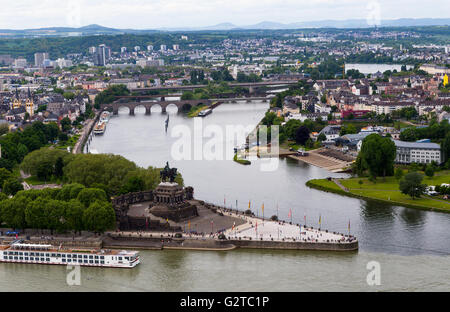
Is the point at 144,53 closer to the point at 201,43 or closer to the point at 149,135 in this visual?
the point at 201,43

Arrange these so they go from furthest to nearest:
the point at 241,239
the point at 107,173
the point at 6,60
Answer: the point at 6,60 → the point at 107,173 → the point at 241,239

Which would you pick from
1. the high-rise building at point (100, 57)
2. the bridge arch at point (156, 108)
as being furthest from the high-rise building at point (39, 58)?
the bridge arch at point (156, 108)

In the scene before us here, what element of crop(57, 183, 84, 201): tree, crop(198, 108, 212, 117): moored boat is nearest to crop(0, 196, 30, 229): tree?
crop(57, 183, 84, 201): tree

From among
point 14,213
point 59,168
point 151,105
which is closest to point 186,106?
point 151,105

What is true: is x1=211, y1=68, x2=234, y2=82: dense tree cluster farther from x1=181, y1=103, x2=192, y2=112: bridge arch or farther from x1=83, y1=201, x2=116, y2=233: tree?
x1=83, y1=201, x2=116, y2=233: tree

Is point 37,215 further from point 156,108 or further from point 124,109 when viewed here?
point 156,108

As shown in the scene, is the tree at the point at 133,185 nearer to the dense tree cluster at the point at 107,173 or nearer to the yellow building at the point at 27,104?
the dense tree cluster at the point at 107,173
